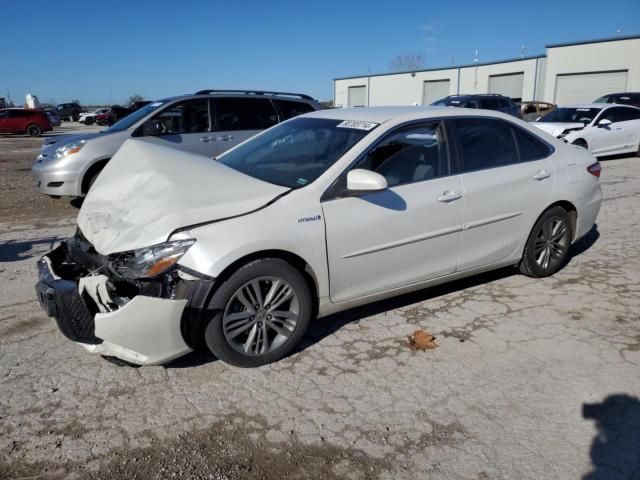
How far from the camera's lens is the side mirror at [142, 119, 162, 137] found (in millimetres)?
8164

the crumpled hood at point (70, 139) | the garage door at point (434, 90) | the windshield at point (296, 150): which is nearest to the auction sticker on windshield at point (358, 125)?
the windshield at point (296, 150)

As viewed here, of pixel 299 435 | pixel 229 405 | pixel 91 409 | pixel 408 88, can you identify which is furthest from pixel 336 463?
pixel 408 88

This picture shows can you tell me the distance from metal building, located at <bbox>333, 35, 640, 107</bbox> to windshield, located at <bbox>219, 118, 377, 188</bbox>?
3313 centimetres

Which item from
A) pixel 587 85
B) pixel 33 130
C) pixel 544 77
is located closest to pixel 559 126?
pixel 587 85

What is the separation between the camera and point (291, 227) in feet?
11.0

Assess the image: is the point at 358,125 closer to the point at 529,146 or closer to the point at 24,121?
the point at 529,146

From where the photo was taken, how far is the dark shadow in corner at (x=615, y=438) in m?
2.53

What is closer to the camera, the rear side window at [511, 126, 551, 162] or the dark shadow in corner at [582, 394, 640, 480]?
the dark shadow in corner at [582, 394, 640, 480]

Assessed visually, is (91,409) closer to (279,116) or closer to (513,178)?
(513,178)

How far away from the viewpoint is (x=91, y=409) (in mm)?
3002

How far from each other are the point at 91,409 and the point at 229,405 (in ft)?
2.56

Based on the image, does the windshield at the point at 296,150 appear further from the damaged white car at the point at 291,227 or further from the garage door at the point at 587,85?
the garage door at the point at 587,85

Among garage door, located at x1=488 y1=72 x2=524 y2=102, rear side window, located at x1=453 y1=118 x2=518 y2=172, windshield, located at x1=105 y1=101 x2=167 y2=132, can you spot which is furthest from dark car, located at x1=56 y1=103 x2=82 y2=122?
rear side window, located at x1=453 y1=118 x2=518 y2=172

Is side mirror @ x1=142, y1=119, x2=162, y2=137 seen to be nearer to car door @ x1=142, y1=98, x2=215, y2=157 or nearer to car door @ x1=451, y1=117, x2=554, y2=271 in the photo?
car door @ x1=142, y1=98, x2=215, y2=157
